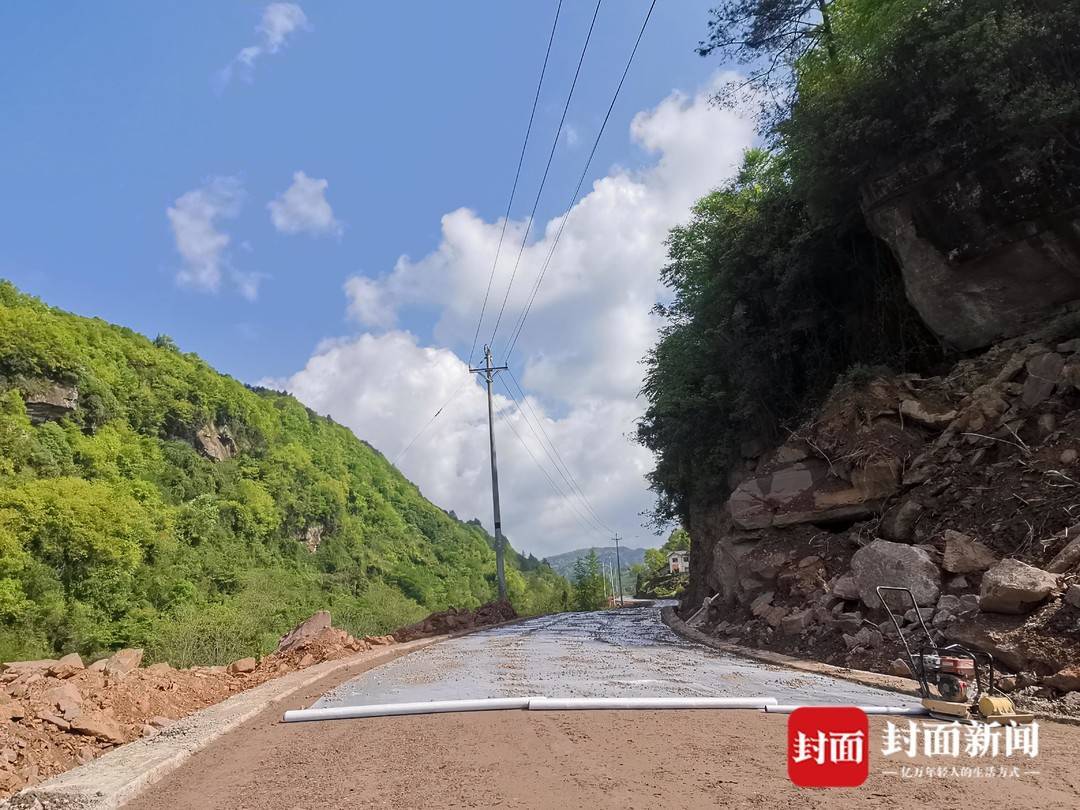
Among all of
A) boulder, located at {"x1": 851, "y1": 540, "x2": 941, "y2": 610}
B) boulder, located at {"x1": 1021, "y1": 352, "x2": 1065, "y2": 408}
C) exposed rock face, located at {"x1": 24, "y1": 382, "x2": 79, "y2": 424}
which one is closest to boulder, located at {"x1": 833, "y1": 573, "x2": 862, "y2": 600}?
boulder, located at {"x1": 851, "y1": 540, "x2": 941, "y2": 610}

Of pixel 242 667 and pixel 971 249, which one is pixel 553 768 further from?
pixel 971 249

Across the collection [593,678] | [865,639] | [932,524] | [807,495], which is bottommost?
[593,678]

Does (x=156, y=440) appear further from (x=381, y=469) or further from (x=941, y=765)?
(x=941, y=765)

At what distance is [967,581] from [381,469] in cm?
12521

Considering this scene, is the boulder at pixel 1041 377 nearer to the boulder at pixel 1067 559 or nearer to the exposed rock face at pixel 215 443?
the boulder at pixel 1067 559

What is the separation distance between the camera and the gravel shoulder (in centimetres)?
367

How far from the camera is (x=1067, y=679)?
19.8 feet

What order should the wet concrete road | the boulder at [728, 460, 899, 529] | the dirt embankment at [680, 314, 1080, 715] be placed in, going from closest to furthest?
the wet concrete road
the dirt embankment at [680, 314, 1080, 715]
the boulder at [728, 460, 899, 529]

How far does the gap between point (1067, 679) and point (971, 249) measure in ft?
27.5

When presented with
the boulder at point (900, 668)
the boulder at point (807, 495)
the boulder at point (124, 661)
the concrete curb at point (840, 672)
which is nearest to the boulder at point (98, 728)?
the boulder at point (124, 661)

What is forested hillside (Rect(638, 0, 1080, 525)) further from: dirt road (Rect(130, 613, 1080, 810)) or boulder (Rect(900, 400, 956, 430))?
dirt road (Rect(130, 613, 1080, 810))

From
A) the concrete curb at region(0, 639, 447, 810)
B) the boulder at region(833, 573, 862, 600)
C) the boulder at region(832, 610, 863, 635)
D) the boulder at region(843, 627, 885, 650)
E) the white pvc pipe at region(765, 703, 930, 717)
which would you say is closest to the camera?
the concrete curb at region(0, 639, 447, 810)

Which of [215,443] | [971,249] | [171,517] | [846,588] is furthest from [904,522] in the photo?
[215,443]

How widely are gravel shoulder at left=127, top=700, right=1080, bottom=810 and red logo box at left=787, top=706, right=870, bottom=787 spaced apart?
0.30ft
